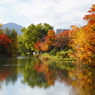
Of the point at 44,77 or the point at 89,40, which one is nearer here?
the point at 44,77

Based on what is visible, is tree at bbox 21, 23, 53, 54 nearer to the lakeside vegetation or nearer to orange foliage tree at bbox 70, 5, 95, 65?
the lakeside vegetation

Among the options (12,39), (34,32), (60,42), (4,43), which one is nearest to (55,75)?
(60,42)

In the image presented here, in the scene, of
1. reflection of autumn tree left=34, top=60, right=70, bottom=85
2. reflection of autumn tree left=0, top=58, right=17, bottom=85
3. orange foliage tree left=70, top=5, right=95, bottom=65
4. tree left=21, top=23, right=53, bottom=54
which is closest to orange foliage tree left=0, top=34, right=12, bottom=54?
tree left=21, top=23, right=53, bottom=54

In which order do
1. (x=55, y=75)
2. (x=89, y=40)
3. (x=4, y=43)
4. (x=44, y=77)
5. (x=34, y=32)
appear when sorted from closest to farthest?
(x=44, y=77)
(x=55, y=75)
(x=89, y=40)
(x=4, y=43)
(x=34, y=32)

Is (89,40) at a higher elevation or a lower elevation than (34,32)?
lower

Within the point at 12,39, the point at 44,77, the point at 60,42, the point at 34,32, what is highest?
the point at 34,32

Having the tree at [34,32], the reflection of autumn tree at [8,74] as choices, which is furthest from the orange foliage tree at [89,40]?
→ the tree at [34,32]

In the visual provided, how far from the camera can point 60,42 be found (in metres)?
42.6

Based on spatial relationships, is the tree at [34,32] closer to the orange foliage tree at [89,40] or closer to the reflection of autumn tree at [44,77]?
the orange foliage tree at [89,40]

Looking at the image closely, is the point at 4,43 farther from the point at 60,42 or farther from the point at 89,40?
the point at 89,40

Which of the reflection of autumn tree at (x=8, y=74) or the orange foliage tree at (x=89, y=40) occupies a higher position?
the orange foliage tree at (x=89, y=40)

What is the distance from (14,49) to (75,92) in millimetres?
46168

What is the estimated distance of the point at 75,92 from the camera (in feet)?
32.1

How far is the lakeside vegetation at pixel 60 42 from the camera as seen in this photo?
65.4ft
